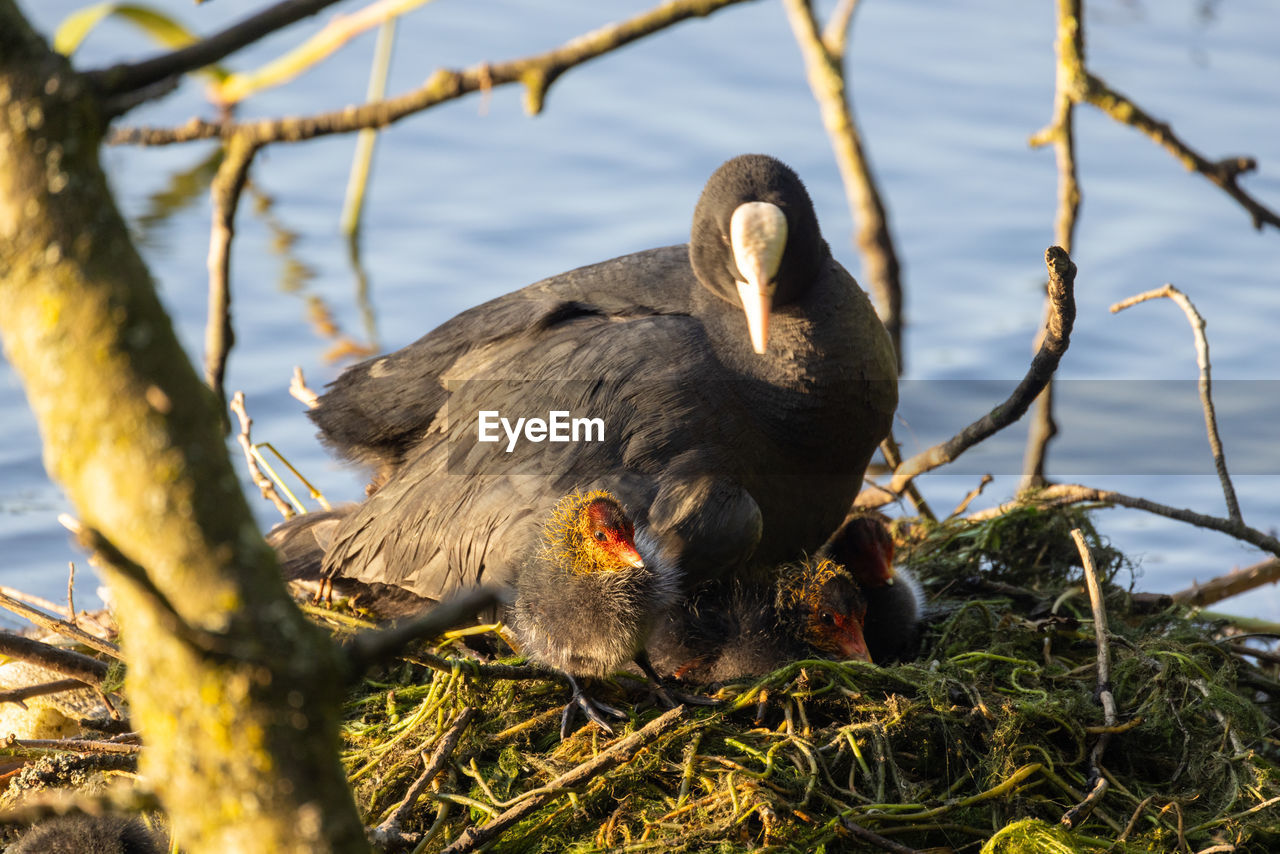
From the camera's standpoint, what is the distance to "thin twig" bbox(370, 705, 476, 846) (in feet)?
7.84

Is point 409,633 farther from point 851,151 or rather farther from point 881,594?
point 851,151

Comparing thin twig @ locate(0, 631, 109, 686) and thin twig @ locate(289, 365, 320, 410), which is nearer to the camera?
thin twig @ locate(0, 631, 109, 686)

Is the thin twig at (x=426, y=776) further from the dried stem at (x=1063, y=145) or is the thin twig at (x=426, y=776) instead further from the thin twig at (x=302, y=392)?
the dried stem at (x=1063, y=145)

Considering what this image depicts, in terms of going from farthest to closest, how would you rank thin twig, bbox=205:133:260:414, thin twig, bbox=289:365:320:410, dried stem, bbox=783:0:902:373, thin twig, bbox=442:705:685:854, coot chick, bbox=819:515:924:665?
1. dried stem, bbox=783:0:902:373
2. thin twig, bbox=289:365:320:410
3. coot chick, bbox=819:515:924:665
4. thin twig, bbox=442:705:685:854
5. thin twig, bbox=205:133:260:414

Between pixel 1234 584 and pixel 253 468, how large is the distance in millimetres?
3344

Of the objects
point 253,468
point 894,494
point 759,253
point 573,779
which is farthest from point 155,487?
point 894,494

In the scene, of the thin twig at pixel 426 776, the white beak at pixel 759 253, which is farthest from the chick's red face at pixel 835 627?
the thin twig at pixel 426 776

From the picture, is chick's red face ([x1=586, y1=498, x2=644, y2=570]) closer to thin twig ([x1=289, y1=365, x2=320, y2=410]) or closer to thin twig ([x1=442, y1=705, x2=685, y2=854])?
thin twig ([x1=442, y1=705, x2=685, y2=854])

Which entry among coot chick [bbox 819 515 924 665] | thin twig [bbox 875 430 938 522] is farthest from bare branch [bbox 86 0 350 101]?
thin twig [bbox 875 430 938 522]

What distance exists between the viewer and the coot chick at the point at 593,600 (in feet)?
9.82

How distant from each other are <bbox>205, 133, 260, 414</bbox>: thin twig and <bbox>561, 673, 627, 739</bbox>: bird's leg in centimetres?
119

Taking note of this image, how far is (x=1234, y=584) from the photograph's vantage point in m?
4.41

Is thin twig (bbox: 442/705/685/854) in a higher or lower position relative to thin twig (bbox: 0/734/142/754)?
lower

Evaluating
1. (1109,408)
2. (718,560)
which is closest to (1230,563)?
(1109,408)
